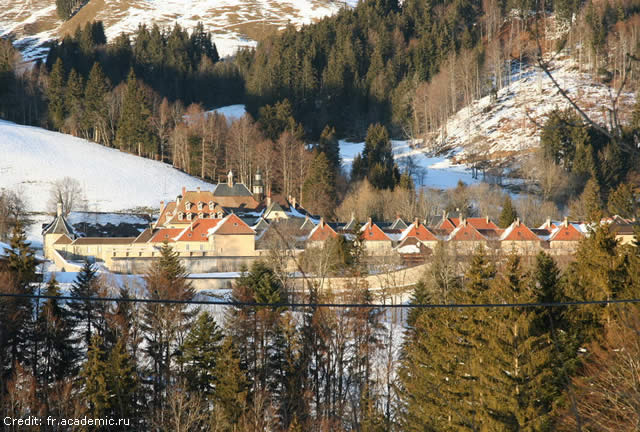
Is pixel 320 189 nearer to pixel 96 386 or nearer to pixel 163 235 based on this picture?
pixel 163 235

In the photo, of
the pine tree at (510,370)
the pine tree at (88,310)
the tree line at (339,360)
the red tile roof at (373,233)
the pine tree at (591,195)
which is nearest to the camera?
the pine tree at (510,370)

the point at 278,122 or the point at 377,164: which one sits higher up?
the point at 278,122

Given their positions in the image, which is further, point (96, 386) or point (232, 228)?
point (232, 228)

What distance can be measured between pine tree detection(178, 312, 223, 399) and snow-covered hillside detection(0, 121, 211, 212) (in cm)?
3928

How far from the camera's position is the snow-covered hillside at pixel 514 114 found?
7144 centimetres

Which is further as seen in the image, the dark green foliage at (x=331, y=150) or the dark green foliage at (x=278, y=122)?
the dark green foliage at (x=278, y=122)

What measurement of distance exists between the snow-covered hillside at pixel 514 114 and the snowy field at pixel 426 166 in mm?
2820

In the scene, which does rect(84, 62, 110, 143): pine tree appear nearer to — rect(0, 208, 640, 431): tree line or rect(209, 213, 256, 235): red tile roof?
rect(209, 213, 256, 235): red tile roof

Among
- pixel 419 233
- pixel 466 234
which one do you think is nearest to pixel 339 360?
pixel 419 233

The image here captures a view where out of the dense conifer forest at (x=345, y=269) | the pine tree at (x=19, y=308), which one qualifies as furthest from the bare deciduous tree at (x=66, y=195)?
the pine tree at (x=19, y=308)

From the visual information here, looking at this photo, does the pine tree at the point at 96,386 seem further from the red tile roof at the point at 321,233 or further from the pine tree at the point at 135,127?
the pine tree at the point at 135,127

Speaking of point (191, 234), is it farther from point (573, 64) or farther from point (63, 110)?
point (573, 64)

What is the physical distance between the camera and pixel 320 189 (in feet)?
199

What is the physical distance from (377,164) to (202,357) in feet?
143
